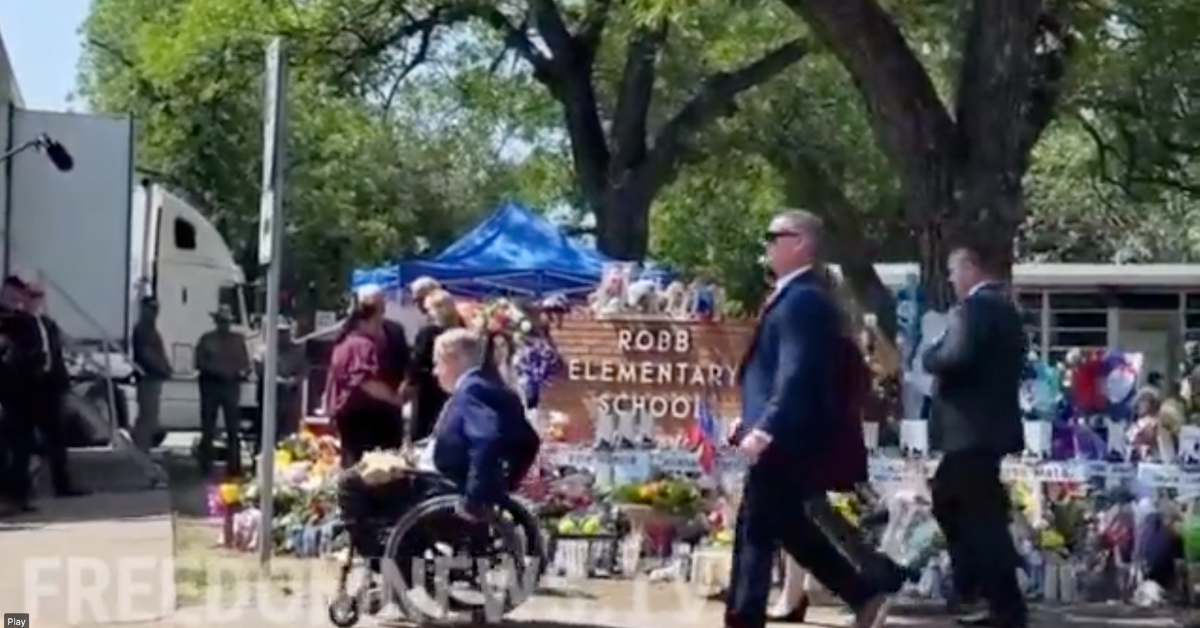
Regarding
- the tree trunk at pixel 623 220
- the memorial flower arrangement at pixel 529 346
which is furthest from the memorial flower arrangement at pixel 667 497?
the tree trunk at pixel 623 220

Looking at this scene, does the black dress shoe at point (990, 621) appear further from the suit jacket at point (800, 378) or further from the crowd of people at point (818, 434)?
the suit jacket at point (800, 378)

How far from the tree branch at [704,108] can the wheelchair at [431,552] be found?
54.6 feet

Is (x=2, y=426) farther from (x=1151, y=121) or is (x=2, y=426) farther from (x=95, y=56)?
(x=95, y=56)

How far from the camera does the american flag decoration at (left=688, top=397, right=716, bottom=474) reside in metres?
14.5

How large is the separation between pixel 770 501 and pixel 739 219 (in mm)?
34534

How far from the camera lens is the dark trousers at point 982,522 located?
37.7 feet

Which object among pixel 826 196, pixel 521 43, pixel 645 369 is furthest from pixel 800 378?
pixel 826 196

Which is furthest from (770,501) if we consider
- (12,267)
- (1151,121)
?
(1151,121)

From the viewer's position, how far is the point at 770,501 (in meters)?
10.1

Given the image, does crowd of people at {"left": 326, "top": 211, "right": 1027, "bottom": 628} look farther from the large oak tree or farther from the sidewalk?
the large oak tree

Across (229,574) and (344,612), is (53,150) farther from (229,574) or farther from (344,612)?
(344,612)

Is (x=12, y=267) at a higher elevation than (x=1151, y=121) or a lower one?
lower

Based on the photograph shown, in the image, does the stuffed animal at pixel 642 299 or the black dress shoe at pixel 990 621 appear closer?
the black dress shoe at pixel 990 621

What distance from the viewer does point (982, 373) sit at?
11.5m
